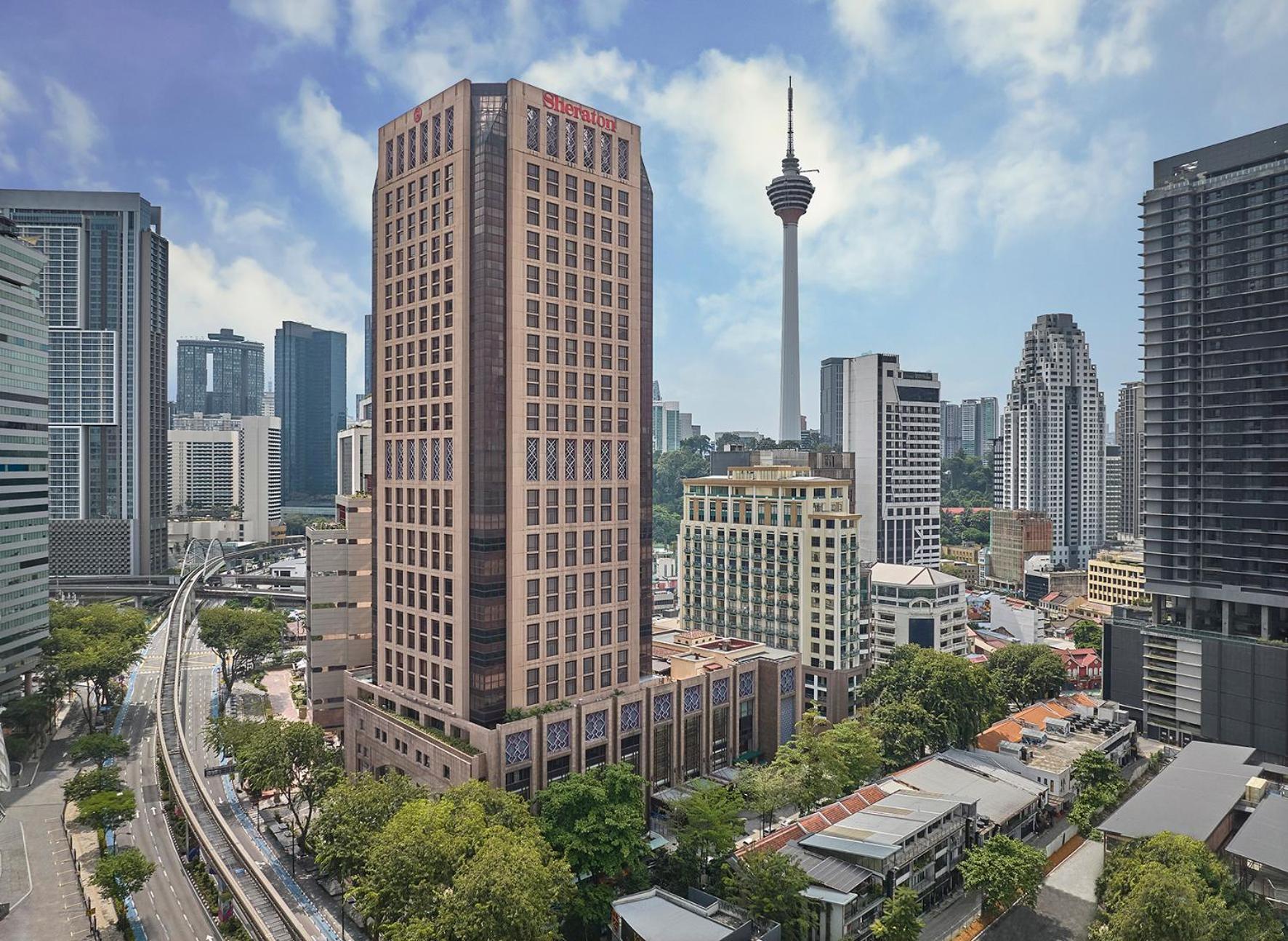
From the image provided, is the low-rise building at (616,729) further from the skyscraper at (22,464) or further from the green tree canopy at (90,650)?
the skyscraper at (22,464)

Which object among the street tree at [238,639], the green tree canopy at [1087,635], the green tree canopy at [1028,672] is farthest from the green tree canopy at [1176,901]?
the street tree at [238,639]

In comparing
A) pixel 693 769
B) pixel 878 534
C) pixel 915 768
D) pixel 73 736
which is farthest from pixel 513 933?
pixel 878 534

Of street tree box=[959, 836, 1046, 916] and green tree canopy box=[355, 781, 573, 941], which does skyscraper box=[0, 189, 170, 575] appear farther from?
street tree box=[959, 836, 1046, 916]

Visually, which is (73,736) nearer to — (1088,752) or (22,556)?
(22,556)

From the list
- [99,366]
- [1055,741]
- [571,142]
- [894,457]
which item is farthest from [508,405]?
[99,366]

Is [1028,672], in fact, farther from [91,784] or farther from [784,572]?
[91,784]

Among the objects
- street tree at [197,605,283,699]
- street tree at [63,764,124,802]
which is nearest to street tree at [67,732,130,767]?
street tree at [63,764,124,802]
